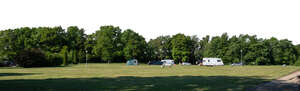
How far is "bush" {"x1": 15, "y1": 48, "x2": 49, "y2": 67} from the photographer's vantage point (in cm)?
5200

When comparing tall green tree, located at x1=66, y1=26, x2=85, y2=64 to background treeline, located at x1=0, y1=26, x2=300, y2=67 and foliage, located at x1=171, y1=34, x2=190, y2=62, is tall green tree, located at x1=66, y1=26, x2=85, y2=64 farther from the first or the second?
foliage, located at x1=171, y1=34, x2=190, y2=62

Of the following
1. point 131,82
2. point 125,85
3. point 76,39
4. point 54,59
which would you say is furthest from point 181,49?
point 125,85

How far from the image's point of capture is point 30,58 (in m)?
52.6

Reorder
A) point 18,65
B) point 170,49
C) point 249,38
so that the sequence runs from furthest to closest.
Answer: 1. point 170,49
2. point 249,38
3. point 18,65

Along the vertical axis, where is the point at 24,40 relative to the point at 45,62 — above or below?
above

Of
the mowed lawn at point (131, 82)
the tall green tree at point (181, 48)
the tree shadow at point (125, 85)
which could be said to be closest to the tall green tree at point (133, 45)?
the tall green tree at point (181, 48)

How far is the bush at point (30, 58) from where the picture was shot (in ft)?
171

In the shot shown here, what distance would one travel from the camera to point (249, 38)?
307 feet

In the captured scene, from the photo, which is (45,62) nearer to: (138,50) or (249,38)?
(138,50)

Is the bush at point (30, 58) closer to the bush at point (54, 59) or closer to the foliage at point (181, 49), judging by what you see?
the bush at point (54, 59)

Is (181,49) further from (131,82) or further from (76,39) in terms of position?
(131,82)

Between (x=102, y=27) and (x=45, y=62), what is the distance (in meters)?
36.3

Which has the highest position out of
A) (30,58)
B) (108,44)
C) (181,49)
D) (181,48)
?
(108,44)

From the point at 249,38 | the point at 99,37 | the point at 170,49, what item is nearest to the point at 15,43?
the point at 99,37
